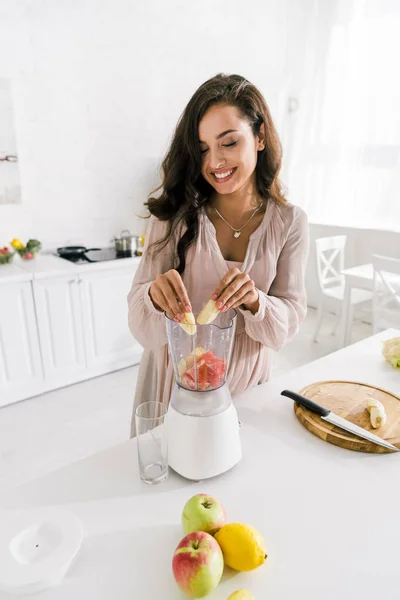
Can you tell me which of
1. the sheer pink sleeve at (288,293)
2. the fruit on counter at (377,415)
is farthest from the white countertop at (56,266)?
the fruit on counter at (377,415)

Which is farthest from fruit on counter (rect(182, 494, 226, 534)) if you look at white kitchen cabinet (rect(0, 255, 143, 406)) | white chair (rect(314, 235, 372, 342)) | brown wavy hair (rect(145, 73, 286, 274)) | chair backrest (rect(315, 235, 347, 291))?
chair backrest (rect(315, 235, 347, 291))

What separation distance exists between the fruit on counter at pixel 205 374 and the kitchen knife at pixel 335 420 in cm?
25

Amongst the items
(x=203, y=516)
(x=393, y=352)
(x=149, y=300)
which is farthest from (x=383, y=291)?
(x=203, y=516)

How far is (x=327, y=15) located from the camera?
3.78 metres

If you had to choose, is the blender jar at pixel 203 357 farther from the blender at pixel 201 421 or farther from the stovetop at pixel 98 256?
the stovetop at pixel 98 256

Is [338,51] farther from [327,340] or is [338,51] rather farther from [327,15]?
[327,340]

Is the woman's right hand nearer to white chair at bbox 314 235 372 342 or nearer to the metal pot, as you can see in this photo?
the metal pot

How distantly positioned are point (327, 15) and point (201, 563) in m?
4.48

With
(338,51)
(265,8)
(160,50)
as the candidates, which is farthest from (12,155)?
(338,51)

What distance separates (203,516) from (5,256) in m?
2.26

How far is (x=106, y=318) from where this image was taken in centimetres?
274

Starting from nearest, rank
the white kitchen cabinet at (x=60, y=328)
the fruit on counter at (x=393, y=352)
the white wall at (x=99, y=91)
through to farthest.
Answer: the fruit on counter at (x=393, y=352)
the white kitchen cabinet at (x=60, y=328)
the white wall at (x=99, y=91)

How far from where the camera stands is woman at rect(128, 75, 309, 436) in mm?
1044

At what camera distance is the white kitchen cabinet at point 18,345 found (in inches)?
91.0
